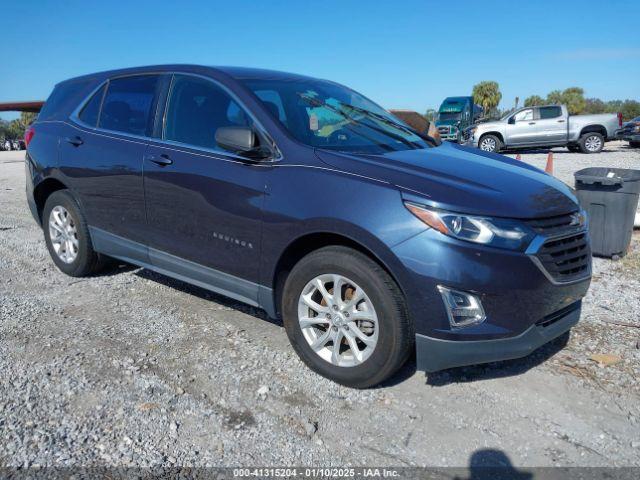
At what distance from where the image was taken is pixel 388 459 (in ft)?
8.37

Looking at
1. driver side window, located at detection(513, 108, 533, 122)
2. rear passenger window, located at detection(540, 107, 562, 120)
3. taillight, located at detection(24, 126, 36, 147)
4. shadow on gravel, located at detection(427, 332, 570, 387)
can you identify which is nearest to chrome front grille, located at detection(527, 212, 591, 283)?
shadow on gravel, located at detection(427, 332, 570, 387)

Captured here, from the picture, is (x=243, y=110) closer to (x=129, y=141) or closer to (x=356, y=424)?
(x=129, y=141)

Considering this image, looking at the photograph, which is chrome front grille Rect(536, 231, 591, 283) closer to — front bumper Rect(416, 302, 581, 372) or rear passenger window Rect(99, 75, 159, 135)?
front bumper Rect(416, 302, 581, 372)

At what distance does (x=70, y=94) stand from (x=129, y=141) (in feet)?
4.22

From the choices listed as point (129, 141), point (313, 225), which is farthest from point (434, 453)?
point (129, 141)

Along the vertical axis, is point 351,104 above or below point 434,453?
above

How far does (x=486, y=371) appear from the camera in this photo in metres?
3.39

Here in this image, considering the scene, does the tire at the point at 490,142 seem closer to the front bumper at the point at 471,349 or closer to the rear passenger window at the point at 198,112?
the rear passenger window at the point at 198,112

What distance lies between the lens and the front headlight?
2719 millimetres

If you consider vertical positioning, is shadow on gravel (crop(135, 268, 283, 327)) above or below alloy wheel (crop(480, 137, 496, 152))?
below

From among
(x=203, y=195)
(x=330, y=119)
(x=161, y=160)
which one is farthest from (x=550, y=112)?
(x=203, y=195)

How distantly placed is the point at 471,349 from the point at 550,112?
19071 mm

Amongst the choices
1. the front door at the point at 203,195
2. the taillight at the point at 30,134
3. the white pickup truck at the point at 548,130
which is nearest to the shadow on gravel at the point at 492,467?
the front door at the point at 203,195

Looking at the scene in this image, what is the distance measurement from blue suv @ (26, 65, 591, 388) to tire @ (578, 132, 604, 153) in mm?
17711
